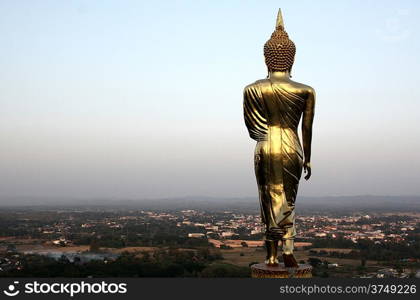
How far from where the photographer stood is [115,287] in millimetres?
8375

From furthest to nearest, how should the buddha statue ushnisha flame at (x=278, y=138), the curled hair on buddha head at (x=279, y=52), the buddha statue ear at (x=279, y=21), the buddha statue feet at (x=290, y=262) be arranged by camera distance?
the buddha statue ear at (x=279, y=21)
the curled hair on buddha head at (x=279, y=52)
the buddha statue ushnisha flame at (x=278, y=138)
the buddha statue feet at (x=290, y=262)

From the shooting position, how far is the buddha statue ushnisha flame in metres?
9.23

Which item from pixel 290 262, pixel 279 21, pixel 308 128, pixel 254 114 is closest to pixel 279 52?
pixel 279 21

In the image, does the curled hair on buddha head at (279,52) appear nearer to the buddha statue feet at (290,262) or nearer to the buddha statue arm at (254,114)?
the buddha statue arm at (254,114)

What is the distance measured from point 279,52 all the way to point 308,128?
142 cm

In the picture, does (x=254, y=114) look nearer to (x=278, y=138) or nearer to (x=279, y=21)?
(x=278, y=138)

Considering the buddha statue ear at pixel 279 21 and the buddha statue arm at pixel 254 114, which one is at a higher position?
the buddha statue ear at pixel 279 21

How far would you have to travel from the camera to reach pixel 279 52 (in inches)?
372

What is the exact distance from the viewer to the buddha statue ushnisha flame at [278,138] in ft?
30.3

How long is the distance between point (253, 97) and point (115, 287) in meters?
3.87

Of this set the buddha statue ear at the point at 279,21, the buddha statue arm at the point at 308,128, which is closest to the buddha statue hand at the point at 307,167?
the buddha statue arm at the point at 308,128

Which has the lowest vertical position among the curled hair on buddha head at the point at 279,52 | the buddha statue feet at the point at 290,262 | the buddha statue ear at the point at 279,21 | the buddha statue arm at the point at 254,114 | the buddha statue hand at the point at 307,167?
the buddha statue feet at the point at 290,262

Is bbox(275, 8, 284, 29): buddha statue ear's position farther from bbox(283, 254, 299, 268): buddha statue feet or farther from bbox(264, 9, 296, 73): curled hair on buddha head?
bbox(283, 254, 299, 268): buddha statue feet

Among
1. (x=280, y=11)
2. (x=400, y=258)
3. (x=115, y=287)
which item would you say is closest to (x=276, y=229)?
(x=115, y=287)
